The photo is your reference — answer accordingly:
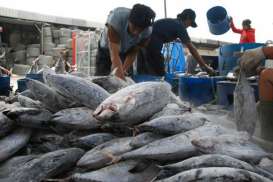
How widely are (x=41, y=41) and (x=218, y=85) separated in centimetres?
1538

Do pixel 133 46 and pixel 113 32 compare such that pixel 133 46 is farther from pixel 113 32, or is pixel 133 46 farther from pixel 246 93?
pixel 246 93

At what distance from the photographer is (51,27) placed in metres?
19.7

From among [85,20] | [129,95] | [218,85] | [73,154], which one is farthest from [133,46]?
[85,20]

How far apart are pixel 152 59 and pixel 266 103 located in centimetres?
233

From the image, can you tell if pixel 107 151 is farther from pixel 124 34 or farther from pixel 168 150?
pixel 124 34

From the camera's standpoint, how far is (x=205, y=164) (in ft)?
5.25

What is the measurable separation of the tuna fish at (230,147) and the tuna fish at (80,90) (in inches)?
30.5

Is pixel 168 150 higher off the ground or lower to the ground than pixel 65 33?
lower

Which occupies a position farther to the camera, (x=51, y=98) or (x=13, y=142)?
(x=51, y=98)

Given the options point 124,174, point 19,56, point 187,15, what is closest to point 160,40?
point 187,15

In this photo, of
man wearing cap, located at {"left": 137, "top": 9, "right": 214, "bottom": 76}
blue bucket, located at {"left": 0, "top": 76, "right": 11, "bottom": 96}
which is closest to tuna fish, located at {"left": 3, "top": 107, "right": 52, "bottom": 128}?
man wearing cap, located at {"left": 137, "top": 9, "right": 214, "bottom": 76}

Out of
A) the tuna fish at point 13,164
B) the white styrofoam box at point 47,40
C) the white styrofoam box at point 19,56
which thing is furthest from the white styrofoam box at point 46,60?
the tuna fish at point 13,164

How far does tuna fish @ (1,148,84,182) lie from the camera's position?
1817 millimetres

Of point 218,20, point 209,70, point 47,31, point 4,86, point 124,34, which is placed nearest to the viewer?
→ point 124,34
